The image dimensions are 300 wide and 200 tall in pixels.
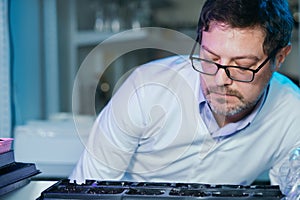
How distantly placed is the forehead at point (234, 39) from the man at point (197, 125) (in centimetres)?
4

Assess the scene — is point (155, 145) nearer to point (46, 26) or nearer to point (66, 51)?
point (46, 26)

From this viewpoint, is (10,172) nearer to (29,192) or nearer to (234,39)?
(29,192)

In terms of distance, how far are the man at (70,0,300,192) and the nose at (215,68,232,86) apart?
53 mm

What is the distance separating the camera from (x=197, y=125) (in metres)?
1.39

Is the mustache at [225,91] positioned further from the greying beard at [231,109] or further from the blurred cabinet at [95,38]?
the blurred cabinet at [95,38]

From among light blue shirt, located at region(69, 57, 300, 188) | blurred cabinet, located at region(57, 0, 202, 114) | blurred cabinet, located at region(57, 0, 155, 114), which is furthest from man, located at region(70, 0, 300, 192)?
blurred cabinet, located at region(57, 0, 155, 114)

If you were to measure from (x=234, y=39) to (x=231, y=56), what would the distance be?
0.15 ft

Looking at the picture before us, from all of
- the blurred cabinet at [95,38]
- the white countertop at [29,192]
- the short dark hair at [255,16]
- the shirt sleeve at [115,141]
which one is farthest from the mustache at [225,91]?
the blurred cabinet at [95,38]

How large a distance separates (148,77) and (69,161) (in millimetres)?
794

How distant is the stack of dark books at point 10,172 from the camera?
970 millimetres

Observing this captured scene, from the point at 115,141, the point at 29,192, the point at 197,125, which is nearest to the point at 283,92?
the point at 197,125

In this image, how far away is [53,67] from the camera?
2.56 m

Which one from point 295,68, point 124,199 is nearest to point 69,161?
point 124,199

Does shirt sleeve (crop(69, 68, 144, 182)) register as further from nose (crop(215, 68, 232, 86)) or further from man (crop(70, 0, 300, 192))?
nose (crop(215, 68, 232, 86))
